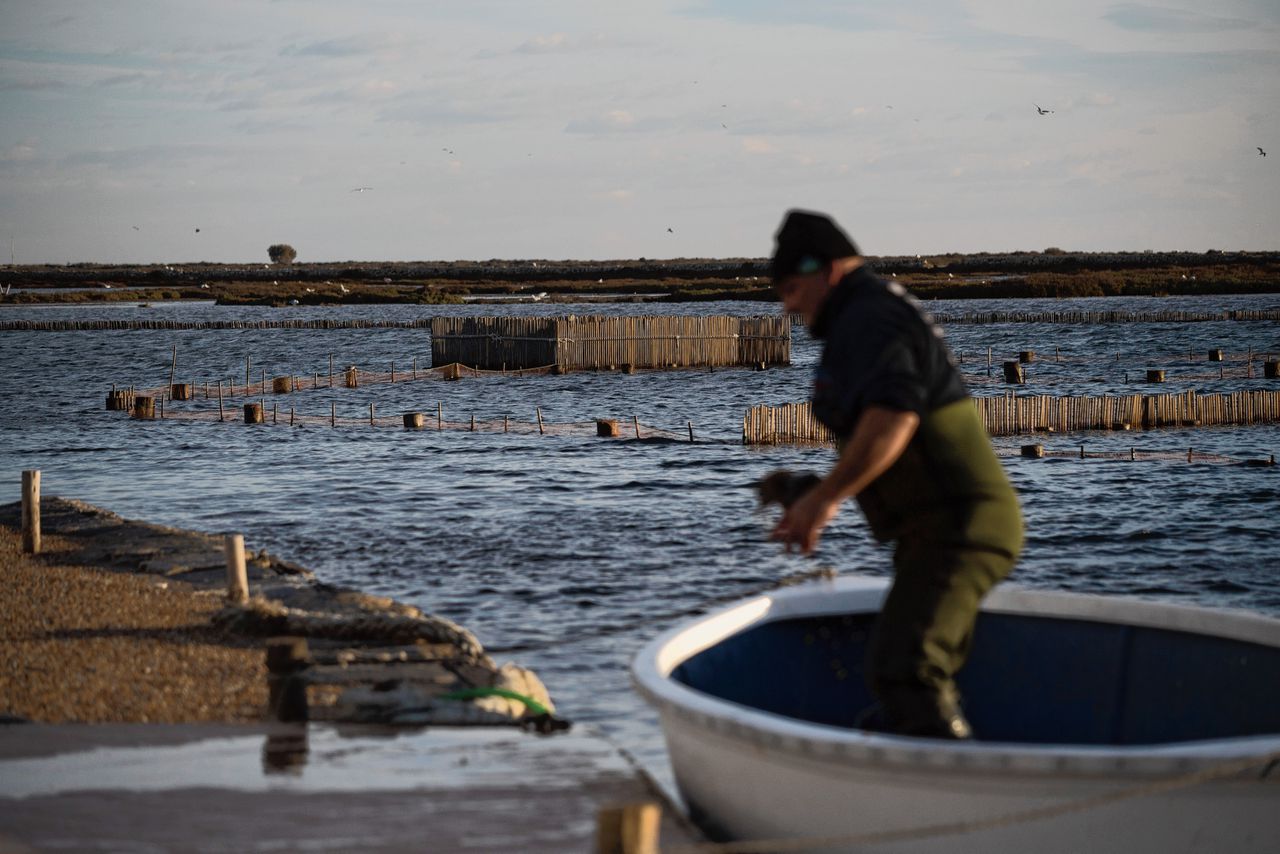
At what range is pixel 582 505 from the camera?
2092 centimetres

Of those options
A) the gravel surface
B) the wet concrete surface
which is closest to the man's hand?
the wet concrete surface

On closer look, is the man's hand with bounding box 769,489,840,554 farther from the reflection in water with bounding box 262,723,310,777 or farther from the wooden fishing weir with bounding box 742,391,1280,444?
the wooden fishing weir with bounding box 742,391,1280,444

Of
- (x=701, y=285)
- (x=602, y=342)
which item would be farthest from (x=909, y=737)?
(x=701, y=285)

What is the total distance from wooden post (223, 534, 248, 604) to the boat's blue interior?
6.11m

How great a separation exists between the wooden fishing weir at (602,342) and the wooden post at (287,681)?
37132 mm

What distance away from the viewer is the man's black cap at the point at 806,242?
4539 mm

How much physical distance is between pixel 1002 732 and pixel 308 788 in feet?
10.4

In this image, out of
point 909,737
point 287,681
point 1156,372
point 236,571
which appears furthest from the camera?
point 1156,372

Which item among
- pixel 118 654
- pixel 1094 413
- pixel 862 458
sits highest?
pixel 862 458

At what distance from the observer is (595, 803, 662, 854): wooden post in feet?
11.7

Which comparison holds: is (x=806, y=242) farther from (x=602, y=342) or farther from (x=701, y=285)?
(x=701, y=285)

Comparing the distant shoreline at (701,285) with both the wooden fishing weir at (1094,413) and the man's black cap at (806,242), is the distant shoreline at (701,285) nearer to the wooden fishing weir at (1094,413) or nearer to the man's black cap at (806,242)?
the wooden fishing weir at (1094,413)

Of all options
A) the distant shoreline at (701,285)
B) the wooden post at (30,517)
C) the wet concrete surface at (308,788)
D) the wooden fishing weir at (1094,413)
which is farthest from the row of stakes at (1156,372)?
the distant shoreline at (701,285)

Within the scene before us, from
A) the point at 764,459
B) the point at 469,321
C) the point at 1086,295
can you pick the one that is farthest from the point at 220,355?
the point at 1086,295
